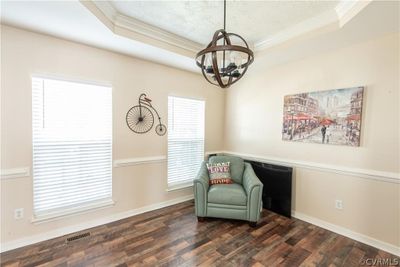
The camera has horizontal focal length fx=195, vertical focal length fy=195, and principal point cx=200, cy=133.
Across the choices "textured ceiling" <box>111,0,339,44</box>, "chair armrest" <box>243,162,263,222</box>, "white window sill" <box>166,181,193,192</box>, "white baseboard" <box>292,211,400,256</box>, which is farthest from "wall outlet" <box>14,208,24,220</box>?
"white baseboard" <box>292,211,400,256</box>

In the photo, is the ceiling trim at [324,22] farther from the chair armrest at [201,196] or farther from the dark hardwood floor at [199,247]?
the dark hardwood floor at [199,247]

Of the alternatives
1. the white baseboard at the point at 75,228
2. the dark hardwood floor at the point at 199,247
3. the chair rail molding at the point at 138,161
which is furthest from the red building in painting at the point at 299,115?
the white baseboard at the point at 75,228

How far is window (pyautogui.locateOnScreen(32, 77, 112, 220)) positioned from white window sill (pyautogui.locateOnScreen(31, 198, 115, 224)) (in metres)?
0.01

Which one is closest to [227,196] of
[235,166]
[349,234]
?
[235,166]

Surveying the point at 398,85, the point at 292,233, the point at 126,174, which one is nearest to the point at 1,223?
the point at 126,174

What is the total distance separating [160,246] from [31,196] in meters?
1.64

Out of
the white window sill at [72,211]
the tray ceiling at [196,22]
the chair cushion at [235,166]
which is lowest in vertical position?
the white window sill at [72,211]

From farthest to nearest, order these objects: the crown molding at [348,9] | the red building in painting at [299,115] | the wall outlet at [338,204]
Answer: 1. the red building in painting at [299,115]
2. the wall outlet at [338,204]
3. the crown molding at [348,9]

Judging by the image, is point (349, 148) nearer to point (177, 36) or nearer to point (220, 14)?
point (220, 14)

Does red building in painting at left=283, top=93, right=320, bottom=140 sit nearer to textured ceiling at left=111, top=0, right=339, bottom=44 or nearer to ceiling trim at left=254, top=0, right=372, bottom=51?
ceiling trim at left=254, top=0, right=372, bottom=51

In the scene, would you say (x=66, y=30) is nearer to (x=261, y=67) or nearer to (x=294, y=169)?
(x=261, y=67)

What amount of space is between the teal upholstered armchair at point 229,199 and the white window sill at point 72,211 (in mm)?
1320

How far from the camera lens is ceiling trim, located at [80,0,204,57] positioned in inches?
79.8

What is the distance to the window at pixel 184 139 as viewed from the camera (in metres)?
3.56
